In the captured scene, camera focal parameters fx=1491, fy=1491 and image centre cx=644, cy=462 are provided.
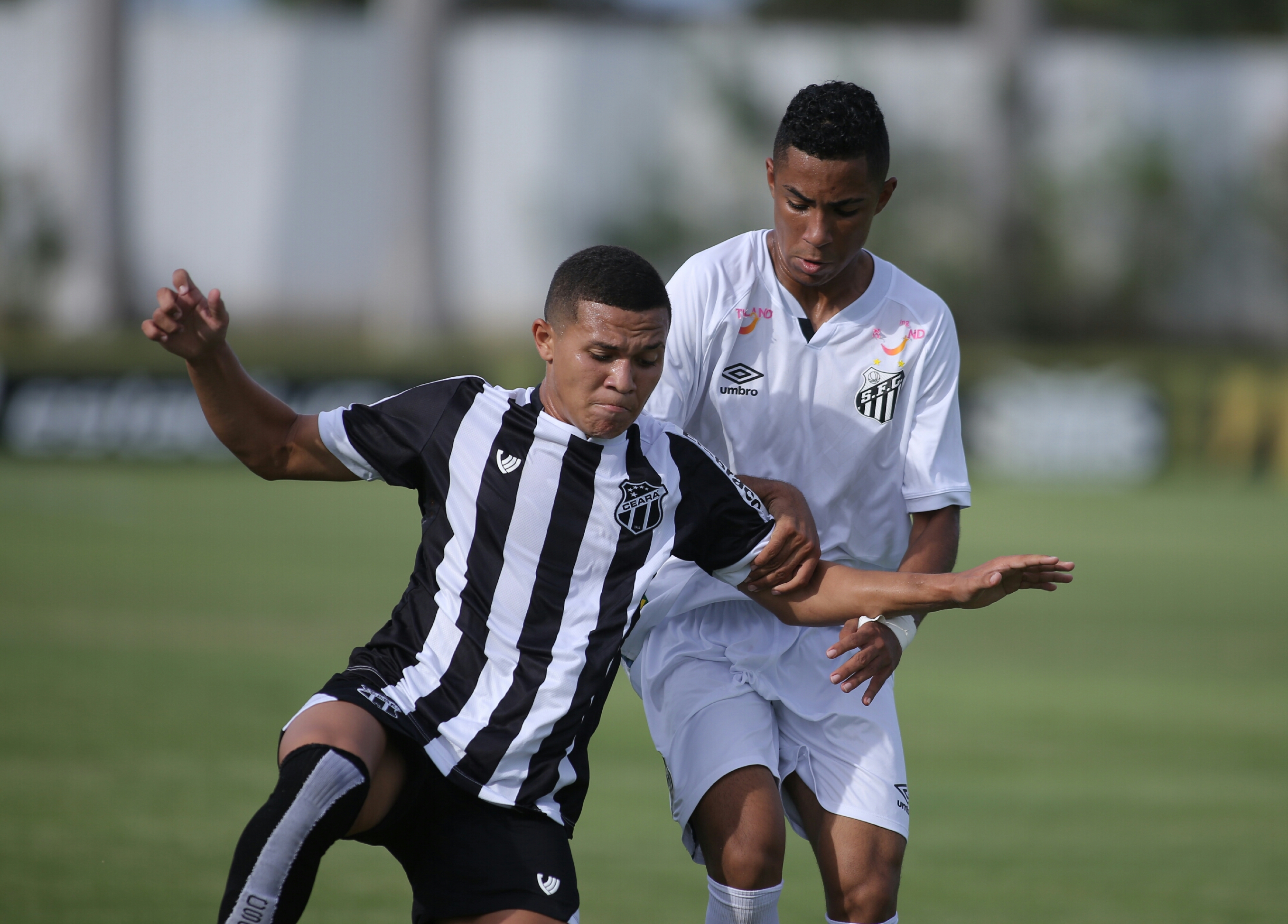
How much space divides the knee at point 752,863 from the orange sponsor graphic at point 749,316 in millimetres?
1362

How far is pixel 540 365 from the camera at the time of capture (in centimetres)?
2266

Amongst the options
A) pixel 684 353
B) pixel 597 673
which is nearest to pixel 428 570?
pixel 597 673

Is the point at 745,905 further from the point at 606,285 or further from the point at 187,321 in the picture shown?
the point at 187,321

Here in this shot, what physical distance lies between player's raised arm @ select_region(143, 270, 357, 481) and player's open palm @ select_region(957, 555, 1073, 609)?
1505 mm

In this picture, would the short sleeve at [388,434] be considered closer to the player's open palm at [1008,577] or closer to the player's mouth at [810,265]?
the player's mouth at [810,265]

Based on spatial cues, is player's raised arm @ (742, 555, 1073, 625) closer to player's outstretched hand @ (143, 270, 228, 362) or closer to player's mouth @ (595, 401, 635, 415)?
player's mouth @ (595, 401, 635, 415)

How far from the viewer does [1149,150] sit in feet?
106

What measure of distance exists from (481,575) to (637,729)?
17.8 feet

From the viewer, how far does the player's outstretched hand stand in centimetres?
341

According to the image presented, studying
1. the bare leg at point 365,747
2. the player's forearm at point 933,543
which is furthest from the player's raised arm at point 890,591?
the bare leg at point 365,747

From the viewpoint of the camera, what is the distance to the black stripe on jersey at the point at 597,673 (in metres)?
3.52

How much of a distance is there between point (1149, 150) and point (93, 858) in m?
30.9

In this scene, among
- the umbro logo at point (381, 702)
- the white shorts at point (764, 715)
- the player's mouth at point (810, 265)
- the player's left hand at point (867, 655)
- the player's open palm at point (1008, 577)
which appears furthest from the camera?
the white shorts at point (764, 715)

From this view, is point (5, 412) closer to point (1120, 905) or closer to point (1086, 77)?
point (1120, 905)
